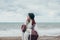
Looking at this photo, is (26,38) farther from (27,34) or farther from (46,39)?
(46,39)

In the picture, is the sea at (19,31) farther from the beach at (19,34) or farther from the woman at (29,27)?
the woman at (29,27)

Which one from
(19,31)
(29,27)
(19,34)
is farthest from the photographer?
(19,31)

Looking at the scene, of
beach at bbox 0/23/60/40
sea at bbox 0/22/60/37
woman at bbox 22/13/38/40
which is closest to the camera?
woman at bbox 22/13/38/40

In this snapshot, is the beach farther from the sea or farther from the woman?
the woman

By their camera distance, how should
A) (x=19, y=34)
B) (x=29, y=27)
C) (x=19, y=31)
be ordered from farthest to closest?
1. (x=19, y=31)
2. (x=19, y=34)
3. (x=29, y=27)

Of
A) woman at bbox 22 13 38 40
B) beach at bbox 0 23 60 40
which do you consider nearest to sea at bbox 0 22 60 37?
beach at bbox 0 23 60 40

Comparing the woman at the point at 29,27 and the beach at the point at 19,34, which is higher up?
the woman at the point at 29,27

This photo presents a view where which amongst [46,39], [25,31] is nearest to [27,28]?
[25,31]

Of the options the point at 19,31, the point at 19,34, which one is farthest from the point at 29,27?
the point at 19,31

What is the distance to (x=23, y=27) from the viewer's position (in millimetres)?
8023

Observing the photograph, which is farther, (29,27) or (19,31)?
(19,31)

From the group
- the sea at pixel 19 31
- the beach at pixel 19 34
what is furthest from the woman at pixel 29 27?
the sea at pixel 19 31

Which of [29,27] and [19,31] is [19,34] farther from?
[29,27]

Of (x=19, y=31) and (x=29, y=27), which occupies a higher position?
(x=29, y=27)
